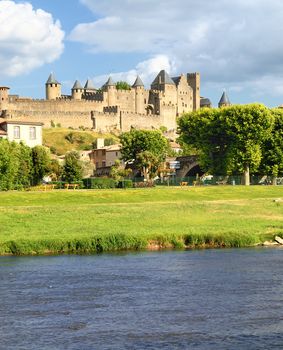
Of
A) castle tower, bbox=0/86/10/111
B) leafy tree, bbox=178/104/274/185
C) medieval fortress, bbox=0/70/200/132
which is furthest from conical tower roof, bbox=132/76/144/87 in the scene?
leafy tree, bbox=178/104/274/185

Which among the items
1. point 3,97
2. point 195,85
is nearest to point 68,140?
point 3,97

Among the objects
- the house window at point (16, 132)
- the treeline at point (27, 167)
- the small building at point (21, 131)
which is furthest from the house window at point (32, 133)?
the treeline at point (27, 167)

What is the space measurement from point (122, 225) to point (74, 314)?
22477 millimetres

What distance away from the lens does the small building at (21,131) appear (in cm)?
8700

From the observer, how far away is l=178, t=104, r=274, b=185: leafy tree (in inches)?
3351

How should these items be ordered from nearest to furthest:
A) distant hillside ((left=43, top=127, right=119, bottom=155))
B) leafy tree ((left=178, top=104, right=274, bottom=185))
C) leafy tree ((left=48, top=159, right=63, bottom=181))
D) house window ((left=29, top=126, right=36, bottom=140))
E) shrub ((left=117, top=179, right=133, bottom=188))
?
1. shrub ((left=117, top=179, right=133, bottom=188))
2. leafy tree ((left=48, top=159, right=63, bottom=181))
3. leafy tree ((left=178, top=104, right=274, bottom=185))
4. house window ((left=29, top=126, right=36, bottom=140))
5. distant hillside ((left=43, top=127, right=119, bottom=155))

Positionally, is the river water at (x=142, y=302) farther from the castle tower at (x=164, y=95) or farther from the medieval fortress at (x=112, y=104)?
the castle tower at (x=164, y=95)

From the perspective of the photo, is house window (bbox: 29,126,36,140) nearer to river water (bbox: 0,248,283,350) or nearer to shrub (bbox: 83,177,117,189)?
shrub (bbox: 83,177,117,189)

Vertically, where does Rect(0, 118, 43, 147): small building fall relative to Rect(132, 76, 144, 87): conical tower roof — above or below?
below

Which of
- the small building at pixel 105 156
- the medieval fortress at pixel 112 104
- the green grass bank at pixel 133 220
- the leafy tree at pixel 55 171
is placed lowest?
the green grass bank at pixel 133 220

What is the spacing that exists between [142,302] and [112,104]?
467 feet

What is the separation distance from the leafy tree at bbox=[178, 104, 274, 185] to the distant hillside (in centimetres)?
4767

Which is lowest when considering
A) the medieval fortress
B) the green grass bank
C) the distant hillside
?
the green grass bank

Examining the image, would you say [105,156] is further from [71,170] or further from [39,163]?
[39,163]
